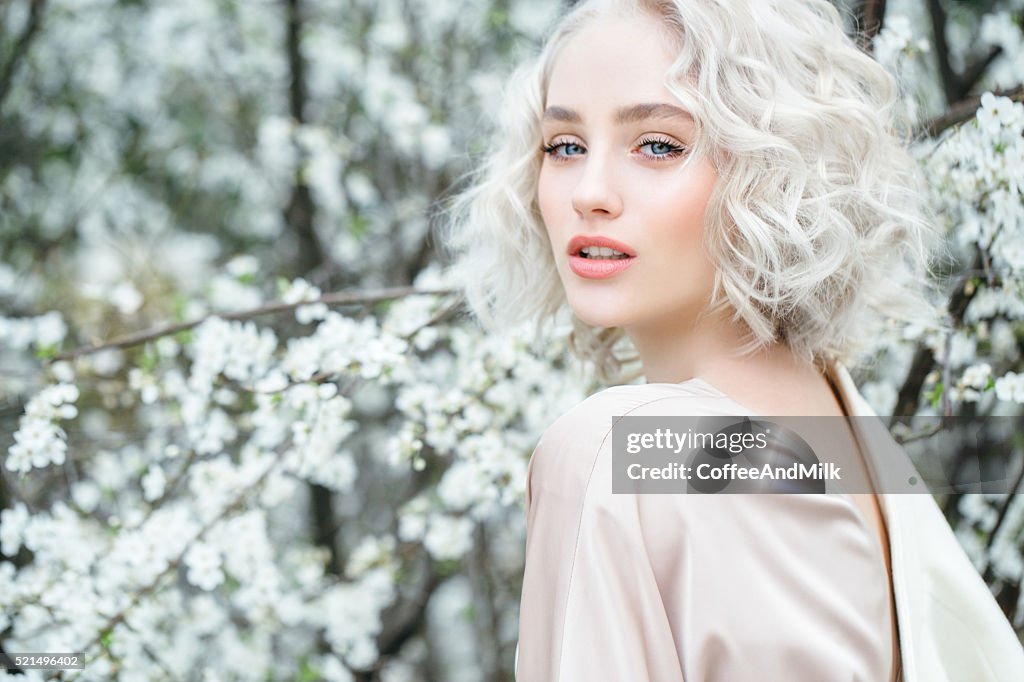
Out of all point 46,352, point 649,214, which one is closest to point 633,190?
point 649,214

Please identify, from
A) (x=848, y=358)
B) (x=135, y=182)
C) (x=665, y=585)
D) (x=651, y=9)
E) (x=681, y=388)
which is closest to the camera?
(x=665, y=585)

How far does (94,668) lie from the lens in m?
1.71

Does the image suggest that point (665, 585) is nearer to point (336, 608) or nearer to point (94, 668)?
point (94, 668)

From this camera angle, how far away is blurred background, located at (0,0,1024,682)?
173 centimetres

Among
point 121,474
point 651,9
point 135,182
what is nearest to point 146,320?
point 135,182

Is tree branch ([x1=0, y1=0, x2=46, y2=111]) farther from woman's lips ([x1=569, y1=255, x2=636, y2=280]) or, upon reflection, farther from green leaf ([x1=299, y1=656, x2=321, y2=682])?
woman's lips ([x1=569, y1=255, x2=636, y2=280])

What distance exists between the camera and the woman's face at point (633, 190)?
3.68 feet

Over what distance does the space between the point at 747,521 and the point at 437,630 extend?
3.02 meters

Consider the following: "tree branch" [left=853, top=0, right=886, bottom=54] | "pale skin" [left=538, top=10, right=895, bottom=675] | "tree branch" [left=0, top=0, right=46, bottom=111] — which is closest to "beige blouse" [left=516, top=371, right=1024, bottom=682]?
"pale skin" [left=538, top=10, right=895, bottom=675]

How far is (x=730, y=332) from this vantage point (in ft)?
3.93

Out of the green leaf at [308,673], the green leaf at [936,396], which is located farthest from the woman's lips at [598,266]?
the green leaf at [308,673]

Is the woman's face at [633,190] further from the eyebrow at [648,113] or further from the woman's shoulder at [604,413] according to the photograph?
the woman's shoulder at [604,413]

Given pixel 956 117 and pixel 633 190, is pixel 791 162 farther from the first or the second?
pixel 956 117

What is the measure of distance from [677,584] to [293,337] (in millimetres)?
1905
